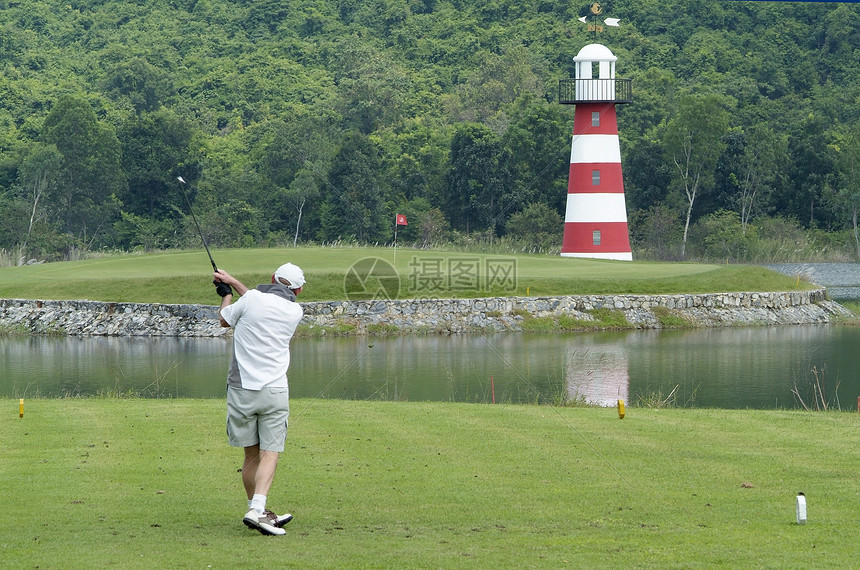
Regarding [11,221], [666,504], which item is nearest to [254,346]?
[666,504]

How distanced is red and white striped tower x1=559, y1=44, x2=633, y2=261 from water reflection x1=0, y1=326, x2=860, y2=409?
13.5m

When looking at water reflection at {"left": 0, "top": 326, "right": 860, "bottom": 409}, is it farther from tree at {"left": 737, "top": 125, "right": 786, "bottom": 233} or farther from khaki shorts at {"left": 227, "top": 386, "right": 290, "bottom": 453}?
tree at {"left": 737, "top": 125, "right": 786, "bottom": 233}

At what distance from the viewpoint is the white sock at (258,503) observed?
8648 millimetres

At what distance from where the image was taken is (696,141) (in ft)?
204

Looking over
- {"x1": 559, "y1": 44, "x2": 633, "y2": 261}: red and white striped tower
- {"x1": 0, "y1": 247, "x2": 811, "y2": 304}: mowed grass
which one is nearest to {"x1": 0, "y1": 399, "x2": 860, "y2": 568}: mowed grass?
{"x1": 0, "y1": 247, "x2": 811, "y2": 304}: mowed grass

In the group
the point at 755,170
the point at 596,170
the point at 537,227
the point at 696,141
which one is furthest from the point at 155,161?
the point at 755,170

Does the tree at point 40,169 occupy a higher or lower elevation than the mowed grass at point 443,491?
higher

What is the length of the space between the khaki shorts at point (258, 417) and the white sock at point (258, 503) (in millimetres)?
408

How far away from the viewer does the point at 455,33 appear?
282 feet

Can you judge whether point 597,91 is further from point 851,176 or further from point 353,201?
point 851,176

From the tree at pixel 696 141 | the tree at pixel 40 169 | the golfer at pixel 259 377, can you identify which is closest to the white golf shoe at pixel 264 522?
the golfer at pixel 259 377

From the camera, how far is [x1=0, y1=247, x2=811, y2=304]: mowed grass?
36.7m

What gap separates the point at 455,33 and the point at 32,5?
28951mm

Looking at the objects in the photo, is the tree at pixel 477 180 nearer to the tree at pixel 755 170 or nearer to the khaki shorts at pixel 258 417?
the tree at pixel 755 170
